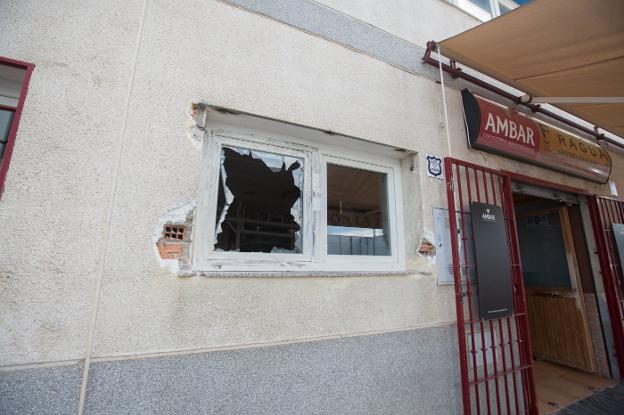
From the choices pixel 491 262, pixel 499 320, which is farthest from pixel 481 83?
pixel 499 320

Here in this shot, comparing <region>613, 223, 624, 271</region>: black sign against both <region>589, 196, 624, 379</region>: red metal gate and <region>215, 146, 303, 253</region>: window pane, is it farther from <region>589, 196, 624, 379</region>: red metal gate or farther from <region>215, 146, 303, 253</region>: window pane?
<region>215, 146, 303, 253</region>: window pane

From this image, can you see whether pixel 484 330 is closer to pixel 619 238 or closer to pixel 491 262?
pixel 491 262

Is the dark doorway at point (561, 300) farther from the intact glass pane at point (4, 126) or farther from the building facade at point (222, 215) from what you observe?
the intact glass pane at point (4, 126)

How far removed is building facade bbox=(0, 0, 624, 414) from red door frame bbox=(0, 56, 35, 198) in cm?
2

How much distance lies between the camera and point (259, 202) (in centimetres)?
219

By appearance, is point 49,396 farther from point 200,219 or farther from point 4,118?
point 4,118

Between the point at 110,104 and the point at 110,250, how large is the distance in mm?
871

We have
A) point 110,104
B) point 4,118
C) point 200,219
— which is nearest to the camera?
point 4,118

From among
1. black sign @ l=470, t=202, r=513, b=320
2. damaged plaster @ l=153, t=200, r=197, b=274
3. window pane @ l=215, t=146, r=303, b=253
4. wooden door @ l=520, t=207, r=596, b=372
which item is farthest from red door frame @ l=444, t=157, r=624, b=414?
damaged plaster @ l=153, t=200, r=197, b=274

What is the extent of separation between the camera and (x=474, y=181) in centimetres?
307

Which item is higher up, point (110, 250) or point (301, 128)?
point (301, 128)

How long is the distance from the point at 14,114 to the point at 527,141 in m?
4.67

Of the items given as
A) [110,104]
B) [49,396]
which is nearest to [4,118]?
[110,104]

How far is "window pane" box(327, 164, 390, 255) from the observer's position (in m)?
2.43
